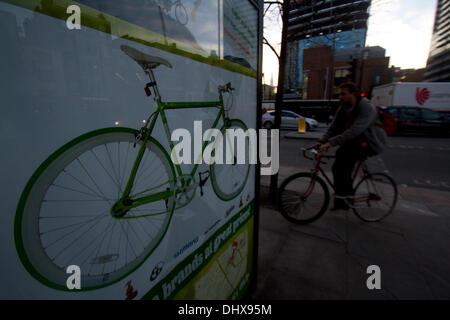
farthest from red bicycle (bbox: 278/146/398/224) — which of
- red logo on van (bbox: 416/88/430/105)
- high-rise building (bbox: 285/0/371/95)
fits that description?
red logo on van (bbox: 416/88/430/105)

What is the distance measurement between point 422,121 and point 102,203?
17.6m

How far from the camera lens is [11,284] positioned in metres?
0.69

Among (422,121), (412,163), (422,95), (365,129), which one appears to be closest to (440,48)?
(422,95)

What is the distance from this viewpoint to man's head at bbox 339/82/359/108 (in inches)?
128

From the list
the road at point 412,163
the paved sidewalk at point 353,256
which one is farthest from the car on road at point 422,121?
the paved sidewalk at point 353,256

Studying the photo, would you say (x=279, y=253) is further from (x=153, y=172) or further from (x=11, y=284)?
(x=11, y=284)

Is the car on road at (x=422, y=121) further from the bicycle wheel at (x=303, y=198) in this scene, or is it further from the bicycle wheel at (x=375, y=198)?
the bicycle wheel at (x=303, y=198)

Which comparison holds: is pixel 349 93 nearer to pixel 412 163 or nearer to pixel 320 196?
pixel 320 196

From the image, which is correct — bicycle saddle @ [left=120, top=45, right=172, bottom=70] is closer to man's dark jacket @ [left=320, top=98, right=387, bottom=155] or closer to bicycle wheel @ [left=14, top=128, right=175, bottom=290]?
bicycle wheel @ [left=14, top=128, right=175, bottom=290]

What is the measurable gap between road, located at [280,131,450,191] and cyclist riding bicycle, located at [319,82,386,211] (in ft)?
11.1

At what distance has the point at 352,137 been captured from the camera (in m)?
3.13

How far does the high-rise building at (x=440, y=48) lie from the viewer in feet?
261

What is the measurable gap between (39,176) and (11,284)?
0.33 m
